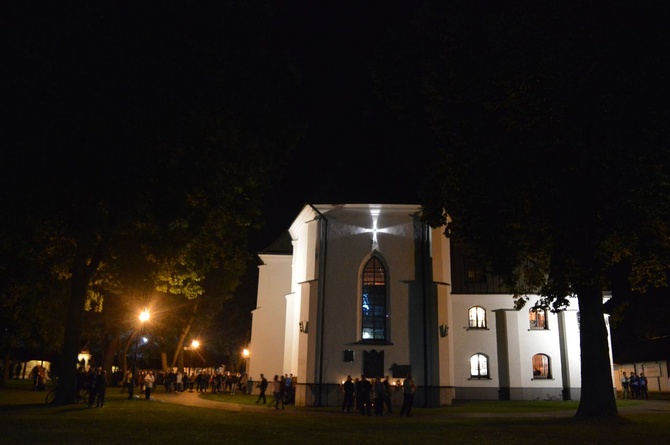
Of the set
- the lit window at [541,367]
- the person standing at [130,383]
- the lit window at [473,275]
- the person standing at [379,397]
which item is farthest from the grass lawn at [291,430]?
the lit window at [473,275]

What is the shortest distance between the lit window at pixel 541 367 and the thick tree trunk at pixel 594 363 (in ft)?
53.2

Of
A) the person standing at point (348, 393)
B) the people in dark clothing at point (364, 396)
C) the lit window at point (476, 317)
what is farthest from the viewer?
the lit window at point (476, 317)

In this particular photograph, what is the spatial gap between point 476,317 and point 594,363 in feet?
57.1

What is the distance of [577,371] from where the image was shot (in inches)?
1308

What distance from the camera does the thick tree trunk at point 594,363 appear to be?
17828mm

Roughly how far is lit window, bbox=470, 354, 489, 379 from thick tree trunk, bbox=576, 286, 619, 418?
53.4 ft

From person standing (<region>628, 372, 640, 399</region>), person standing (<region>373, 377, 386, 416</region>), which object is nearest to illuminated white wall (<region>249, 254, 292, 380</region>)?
Result: person standing (<region>373, 377, 386, 416</region>)

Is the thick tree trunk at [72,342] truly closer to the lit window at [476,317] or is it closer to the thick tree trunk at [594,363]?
the thick tree trunk at [594,363]

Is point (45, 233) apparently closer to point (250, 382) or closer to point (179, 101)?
point (179, 101)

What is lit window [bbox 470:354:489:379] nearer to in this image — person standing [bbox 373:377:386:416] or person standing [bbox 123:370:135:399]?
person standing [bbox 373:377:386:416]

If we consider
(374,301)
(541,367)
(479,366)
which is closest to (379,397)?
(374,301)

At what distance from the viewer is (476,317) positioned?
116 feet

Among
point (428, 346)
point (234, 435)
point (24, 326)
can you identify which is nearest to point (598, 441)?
point (234, 435)

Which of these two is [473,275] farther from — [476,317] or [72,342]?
[72,342]
